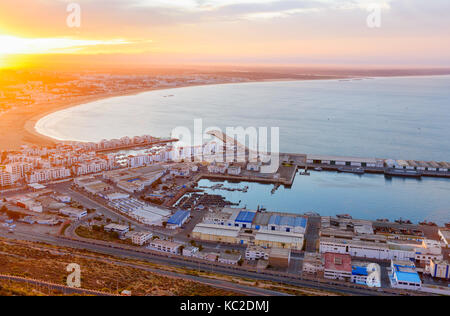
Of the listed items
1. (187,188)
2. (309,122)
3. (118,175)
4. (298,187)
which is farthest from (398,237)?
(309,122)

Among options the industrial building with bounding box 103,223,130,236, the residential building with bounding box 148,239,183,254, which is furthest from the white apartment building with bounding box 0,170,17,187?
the residential building with bounding box 148,239,183,254

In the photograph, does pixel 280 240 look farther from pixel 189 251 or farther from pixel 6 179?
pixel 6 179

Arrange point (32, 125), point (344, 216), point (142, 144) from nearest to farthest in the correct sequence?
point (344, 216), point (142, 144), point (32, 125)

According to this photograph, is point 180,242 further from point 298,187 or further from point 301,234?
point 298,187

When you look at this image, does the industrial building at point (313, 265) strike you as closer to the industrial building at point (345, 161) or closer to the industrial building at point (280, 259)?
the industrial building at point (280, 259)

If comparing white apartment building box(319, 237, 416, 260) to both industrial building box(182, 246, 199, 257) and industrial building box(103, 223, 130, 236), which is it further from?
industrial building box(103, 223, 130, 236)

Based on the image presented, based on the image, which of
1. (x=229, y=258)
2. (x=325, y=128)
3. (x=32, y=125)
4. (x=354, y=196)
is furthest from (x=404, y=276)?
(x=32, y=125)
